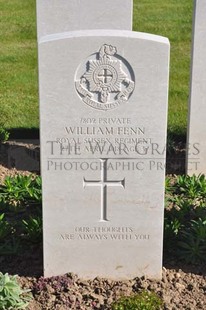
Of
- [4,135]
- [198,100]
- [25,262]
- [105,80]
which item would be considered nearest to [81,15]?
[198,100]

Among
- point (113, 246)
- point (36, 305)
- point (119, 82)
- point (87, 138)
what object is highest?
point (119, 82)

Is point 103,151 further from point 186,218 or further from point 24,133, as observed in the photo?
point 24,133

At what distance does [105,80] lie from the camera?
13.9ft

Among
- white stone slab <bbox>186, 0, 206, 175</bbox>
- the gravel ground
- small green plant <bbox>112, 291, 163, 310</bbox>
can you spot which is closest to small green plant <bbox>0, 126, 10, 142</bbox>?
white stone slab <bbox>186, 0, 206, 175</bbox>

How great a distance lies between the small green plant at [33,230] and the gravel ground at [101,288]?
21 centimetres

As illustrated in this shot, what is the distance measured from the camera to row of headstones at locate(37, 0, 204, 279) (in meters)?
4.14

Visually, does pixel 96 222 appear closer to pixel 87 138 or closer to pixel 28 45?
pixel 87 138

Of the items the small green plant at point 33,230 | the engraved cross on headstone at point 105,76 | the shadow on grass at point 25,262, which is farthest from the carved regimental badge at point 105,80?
the shadow on grass at point 25,262

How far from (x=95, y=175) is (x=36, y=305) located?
1037 mm

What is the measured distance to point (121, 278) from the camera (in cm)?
473

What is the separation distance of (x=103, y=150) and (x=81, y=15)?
7.91 ft

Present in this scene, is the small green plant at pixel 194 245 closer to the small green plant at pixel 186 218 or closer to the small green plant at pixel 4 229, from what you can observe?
the small green plant at pixel 186 218

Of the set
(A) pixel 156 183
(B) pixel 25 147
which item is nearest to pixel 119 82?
(A) pixel 156 183

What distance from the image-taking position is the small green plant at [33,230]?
505cm
